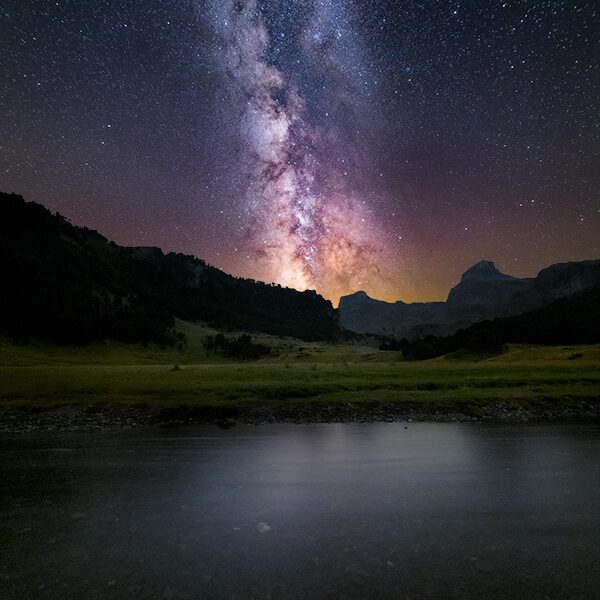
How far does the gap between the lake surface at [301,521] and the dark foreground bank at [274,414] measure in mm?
6097

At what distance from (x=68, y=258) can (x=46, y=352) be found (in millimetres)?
77488

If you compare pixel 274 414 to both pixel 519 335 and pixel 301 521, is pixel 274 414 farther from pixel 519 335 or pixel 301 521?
pixel 519 335

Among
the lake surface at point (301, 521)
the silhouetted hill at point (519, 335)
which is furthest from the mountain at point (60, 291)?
the lake surface at point (301, 521)

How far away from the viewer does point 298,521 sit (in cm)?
904

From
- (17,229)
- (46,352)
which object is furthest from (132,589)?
(17,229)

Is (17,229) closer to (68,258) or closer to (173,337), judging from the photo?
(68,258)

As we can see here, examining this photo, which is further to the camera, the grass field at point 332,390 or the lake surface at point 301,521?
the grass field at point 332,390

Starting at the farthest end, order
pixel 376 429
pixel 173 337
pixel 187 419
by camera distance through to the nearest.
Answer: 1. pixel 173 337
2. pixel 187 419
3. pixel 376 429

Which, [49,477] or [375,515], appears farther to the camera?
[49,477]

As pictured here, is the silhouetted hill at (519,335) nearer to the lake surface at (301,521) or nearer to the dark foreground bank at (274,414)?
the dark foreground bank at (274,414)

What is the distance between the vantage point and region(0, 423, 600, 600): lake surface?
643 cm

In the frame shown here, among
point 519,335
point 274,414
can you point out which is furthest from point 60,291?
point 519,335

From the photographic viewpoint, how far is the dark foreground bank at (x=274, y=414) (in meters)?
22.5

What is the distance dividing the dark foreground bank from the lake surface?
6.10m
